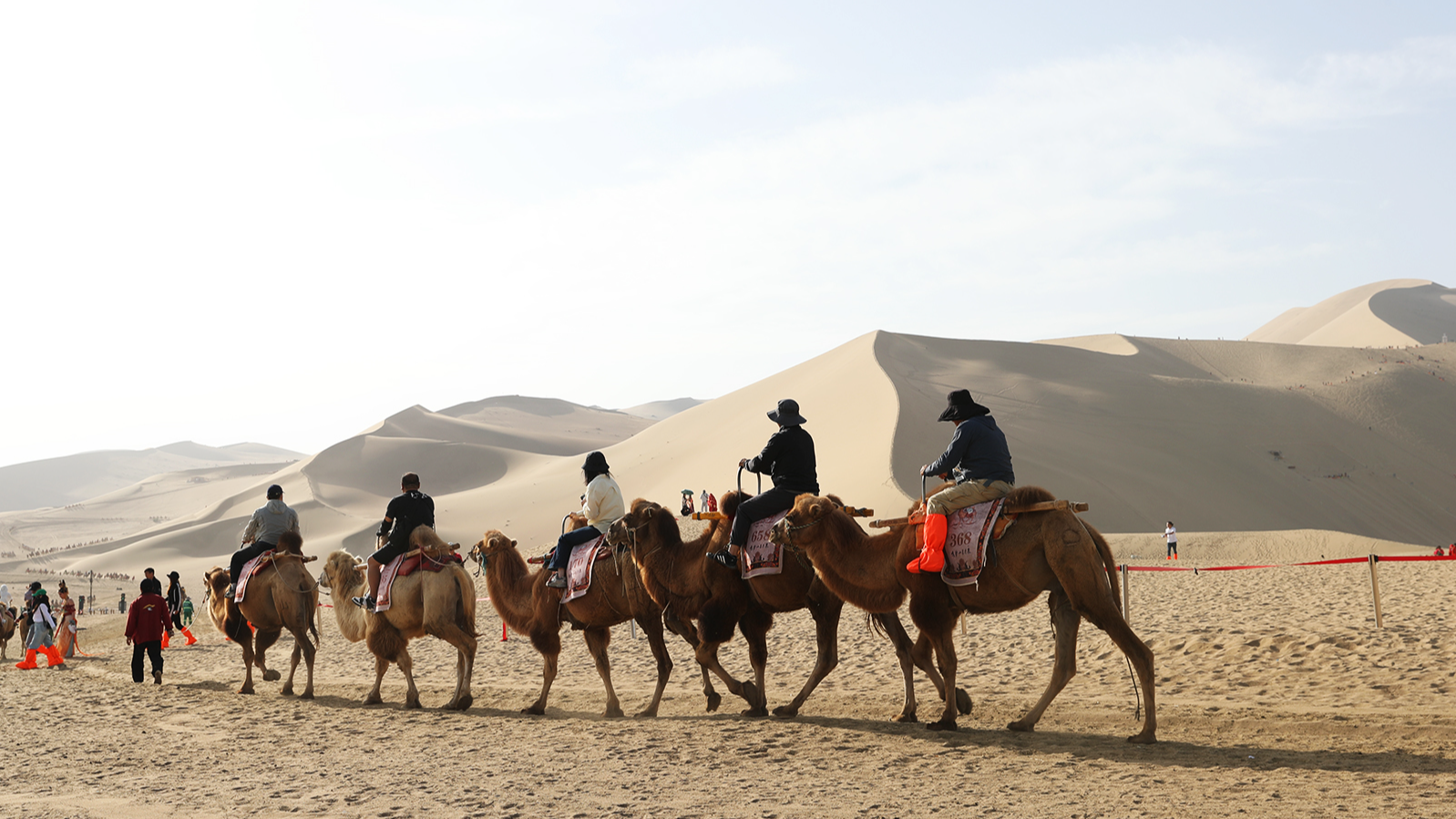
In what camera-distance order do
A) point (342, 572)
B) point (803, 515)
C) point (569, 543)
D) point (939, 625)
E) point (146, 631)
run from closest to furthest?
point (939, 625)
point (803, 515)
point (569, 543)
point (342, 572)
point (146, 631)

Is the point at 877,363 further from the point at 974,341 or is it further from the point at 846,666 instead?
the point at 846,666

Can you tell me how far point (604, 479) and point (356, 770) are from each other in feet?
13.5

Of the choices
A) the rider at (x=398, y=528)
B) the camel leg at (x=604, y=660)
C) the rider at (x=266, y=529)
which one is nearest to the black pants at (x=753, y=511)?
the camel leg at (x=604, y=660)

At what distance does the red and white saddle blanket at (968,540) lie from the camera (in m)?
8.70

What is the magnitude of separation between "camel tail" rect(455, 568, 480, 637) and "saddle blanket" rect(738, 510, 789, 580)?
334 cm

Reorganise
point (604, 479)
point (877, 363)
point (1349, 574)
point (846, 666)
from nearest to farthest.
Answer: point (604, 479), point (846, 666), point (1349, 574), point (877, 363)

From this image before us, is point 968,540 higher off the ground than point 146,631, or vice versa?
point 968,540

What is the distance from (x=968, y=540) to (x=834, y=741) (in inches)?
74.4

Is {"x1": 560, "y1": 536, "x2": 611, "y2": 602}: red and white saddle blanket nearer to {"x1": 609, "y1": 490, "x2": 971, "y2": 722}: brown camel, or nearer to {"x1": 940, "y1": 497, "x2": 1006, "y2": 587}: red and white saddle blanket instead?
{"x1": 609, "y1": 490, "x2": 971, "y2": 722}: brown camel

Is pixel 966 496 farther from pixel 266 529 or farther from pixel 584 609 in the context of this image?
pixel 266 529

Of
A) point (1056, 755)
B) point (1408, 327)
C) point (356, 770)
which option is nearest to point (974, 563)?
point (1056, 755)

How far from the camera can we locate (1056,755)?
792cm

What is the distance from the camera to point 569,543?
1142 cm

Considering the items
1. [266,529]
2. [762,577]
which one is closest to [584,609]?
[762,577]
